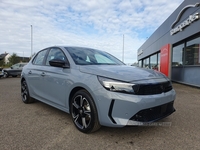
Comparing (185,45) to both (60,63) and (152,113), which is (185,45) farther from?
(60,63)

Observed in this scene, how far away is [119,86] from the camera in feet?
8.50

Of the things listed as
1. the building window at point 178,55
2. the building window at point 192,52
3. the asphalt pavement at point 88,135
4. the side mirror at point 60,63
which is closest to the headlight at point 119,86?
the asphalt pavement at point 88,135

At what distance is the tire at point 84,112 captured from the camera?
2.77 metres

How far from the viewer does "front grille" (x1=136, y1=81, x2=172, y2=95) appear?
2.59 meters

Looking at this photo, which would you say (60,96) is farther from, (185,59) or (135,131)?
(185,59)

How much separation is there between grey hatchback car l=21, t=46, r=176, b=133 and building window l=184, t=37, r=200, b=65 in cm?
751

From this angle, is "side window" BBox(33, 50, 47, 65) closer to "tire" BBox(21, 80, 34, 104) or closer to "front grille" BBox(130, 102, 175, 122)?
"tire" BBox(21, 80, 34, 104)

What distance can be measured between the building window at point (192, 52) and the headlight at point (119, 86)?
26.6 ft

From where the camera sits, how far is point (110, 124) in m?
2.61

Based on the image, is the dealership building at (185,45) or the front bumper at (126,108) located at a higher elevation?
the dealership building at (185,45)

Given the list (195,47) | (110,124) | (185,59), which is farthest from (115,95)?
(185,59)

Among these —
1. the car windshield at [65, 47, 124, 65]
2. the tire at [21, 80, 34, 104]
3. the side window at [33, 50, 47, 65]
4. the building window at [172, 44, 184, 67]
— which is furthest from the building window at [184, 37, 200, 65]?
the tire at [21, 80, 34, 104]

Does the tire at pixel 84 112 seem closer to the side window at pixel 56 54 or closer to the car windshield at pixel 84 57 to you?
the car windshield at pixel 84 57

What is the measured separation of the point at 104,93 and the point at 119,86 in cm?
25
